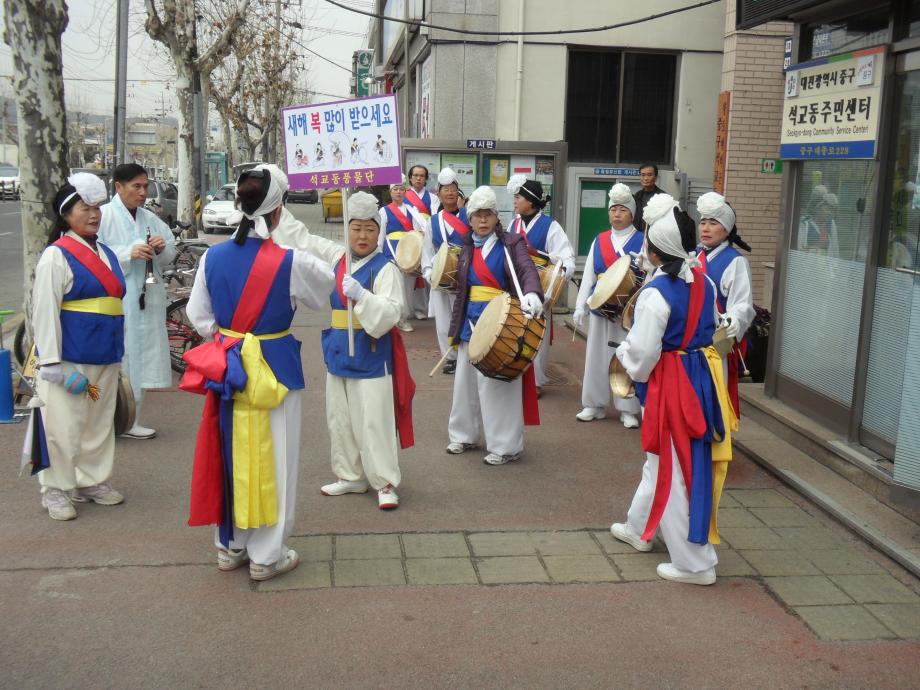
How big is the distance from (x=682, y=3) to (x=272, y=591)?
1216 cm

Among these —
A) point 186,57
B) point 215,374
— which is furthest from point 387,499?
point 186,57

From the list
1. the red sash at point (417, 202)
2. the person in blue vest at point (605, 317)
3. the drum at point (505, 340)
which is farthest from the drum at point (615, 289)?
the red sash at point (417, 202)

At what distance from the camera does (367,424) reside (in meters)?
5.77

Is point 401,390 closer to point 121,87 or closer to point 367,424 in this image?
point 367,424

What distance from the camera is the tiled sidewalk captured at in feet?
15.3

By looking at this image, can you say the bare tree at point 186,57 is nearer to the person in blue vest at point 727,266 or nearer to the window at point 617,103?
the window at point 617,103

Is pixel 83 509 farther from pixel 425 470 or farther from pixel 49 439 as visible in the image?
pixel 425 470

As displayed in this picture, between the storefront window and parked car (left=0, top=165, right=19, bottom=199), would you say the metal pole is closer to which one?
the storefront window

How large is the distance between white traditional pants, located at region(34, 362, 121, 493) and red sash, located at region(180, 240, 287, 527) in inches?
54.9

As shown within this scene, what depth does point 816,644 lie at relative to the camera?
4277 millimetres

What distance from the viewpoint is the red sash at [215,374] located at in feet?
14.8

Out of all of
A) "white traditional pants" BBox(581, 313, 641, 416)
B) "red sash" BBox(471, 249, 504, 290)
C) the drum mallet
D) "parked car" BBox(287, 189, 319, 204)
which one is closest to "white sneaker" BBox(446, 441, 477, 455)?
"red sash" BBox(471, 249, 504, 290)

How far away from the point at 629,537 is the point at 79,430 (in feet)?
10.7

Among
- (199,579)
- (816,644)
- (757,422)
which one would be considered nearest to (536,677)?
(816,644)
